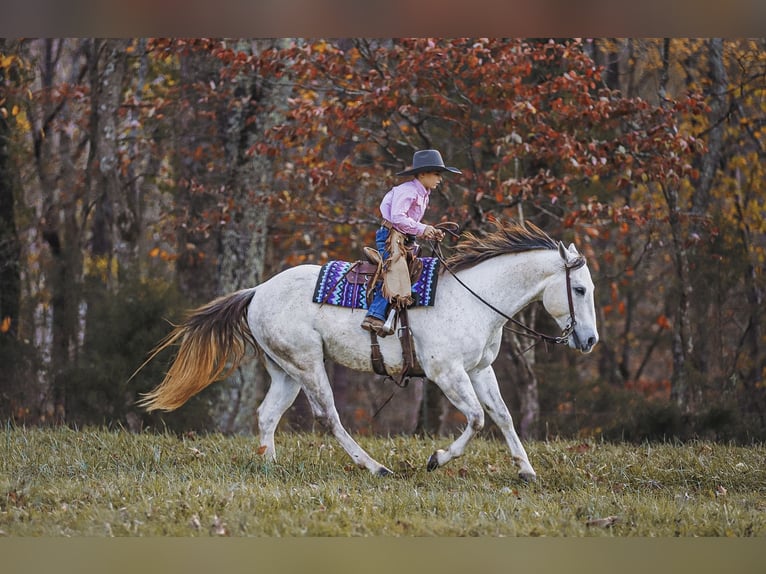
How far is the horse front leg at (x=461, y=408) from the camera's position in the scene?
26.9 feet

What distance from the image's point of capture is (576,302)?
829 centimetres

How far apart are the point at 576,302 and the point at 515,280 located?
1.97 feet

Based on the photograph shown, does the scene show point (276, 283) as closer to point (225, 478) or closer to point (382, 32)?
point (225, 478)

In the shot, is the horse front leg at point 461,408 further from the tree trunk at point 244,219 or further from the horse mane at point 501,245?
the tree trunk at point 244,219

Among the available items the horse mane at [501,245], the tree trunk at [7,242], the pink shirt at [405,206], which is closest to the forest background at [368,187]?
the tree trunk at [7,242]

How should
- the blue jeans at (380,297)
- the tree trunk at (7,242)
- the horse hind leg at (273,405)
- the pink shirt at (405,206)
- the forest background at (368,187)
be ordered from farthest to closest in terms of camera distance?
the tree trunk at (7,242) → the forest background at (368,187) → the horse hind leg at (273,405) → the blue jeans at (380,297) → the pink shirt at (405,206)

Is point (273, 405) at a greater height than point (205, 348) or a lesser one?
lesser

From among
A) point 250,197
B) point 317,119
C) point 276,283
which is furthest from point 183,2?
point 250,197

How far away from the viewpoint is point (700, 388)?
46.9 feet

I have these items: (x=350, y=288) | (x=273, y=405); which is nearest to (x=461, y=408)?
(x=350, y=288)

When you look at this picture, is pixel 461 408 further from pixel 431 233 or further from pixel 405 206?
pixel 405 206

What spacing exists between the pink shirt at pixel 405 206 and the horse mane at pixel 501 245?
2.05 ft

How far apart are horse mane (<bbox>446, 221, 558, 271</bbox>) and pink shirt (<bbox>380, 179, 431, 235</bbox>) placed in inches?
24.6

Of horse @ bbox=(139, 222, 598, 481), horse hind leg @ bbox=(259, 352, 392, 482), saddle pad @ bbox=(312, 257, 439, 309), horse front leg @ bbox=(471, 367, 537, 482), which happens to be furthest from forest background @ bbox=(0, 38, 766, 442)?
horse front leg @ bbox=(471, 367, 537, 482)
